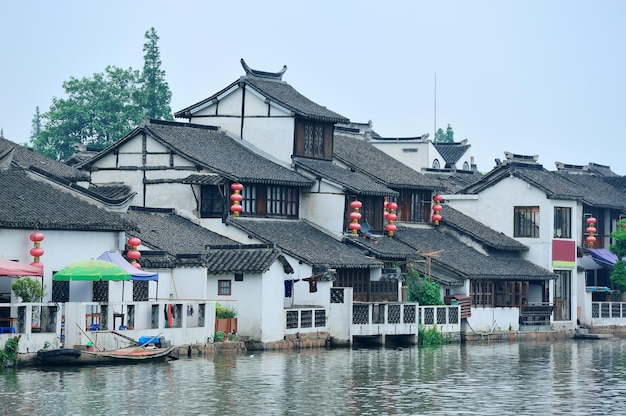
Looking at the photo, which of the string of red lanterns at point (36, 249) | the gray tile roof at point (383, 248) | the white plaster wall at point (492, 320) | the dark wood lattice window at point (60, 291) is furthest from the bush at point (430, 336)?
the string of red lanterns at point (36, 249)

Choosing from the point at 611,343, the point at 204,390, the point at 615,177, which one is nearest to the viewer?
the point at 204,390

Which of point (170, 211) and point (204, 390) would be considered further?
point (170, 211)

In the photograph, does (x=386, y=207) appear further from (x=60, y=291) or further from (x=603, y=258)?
(x=60, y=291)

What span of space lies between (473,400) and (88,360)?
1342cm

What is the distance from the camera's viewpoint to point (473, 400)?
42000mm

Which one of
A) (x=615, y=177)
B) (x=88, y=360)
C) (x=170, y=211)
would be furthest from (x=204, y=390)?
(x=615, y=177)

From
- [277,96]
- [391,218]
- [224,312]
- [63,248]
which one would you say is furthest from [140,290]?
[391,218]

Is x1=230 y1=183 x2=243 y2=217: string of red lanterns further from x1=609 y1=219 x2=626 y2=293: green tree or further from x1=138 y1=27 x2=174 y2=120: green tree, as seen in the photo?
x1=138 y1=27 x2=174 y2=120: green tree

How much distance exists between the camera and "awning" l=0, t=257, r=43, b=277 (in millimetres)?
46938

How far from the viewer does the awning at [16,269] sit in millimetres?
46938

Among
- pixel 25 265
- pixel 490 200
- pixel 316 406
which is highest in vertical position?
pixel 490 200

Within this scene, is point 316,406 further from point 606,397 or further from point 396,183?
point 396,183

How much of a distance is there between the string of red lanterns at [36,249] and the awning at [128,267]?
2.79 metres

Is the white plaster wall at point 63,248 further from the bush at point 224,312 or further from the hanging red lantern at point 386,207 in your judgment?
the hanging red lantern at point 386,207
